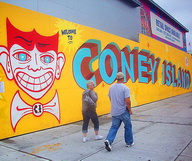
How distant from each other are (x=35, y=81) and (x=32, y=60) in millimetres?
649

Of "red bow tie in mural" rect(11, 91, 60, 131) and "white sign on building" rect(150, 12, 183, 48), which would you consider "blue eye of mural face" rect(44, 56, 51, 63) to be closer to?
"red bow tie in mural" rect(11, 91, 60, 131)

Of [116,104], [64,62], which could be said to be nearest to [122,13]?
[64,62]

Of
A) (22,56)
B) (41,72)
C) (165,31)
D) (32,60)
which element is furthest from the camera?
(165,31)

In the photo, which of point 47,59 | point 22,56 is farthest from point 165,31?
point 22,56

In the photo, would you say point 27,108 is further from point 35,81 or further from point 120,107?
point 120,107

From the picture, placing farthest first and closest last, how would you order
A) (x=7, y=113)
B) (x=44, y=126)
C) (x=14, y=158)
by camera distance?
1. (x=44, y=126)
2. (x=7, y=113)
3. (x=14, y=158)

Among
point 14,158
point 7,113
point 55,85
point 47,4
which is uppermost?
point 47,4

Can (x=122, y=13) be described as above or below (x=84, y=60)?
above

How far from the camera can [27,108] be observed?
648 cm

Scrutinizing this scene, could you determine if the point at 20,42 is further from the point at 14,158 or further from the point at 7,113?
the point at 14,158

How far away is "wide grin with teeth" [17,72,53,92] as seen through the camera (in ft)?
21.0

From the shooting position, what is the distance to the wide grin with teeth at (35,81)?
6406 mm

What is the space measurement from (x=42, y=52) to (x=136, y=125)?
3908 mm

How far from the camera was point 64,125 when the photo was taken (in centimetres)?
761
